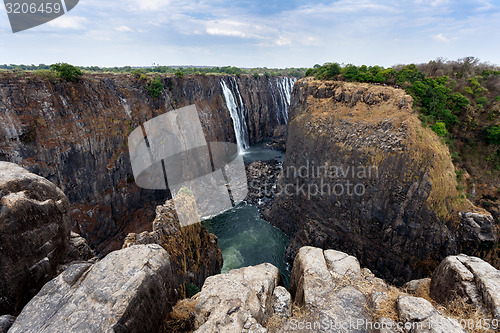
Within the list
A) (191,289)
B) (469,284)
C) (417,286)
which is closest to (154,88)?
(191,289)

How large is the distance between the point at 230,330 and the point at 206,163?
41.1 metres

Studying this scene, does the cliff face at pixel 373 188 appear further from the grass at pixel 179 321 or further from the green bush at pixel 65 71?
the green bush at pixel 65 71

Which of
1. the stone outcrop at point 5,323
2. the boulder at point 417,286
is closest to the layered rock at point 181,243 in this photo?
the stone outcrop at point 5,323

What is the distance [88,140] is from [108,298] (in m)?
29.2

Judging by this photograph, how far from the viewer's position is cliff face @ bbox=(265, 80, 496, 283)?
21.6 m

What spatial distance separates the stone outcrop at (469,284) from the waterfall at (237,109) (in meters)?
54.2

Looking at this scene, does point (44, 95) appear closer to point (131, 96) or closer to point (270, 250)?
point (131, 96)

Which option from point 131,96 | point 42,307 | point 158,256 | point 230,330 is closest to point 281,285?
point 230,330

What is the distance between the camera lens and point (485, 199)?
74.7ft

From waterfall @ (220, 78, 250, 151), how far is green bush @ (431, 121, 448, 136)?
4399 centimetres

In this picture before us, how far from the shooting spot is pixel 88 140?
2983 cm

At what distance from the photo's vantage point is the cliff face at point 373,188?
71.0ft

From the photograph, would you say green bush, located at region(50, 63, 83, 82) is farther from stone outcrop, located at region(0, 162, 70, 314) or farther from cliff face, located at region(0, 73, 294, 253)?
stone outcrop, located at region(0, 162, 70, 314)

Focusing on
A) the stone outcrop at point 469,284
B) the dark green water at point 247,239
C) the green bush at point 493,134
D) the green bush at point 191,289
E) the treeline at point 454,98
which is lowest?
the dark green water at point 247,239
